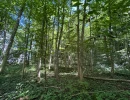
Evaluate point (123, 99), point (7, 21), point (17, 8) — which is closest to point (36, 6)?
point (17, 8)

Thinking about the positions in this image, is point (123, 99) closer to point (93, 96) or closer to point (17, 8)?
point (93, 96)

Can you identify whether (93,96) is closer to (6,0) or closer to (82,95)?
(82,95)

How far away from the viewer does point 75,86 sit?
4.41 meters

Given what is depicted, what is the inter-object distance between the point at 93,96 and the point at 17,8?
7.31m

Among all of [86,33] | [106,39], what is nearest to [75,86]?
[106,39]

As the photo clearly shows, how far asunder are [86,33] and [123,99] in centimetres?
805

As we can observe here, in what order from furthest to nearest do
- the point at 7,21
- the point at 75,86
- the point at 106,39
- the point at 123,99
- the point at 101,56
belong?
the point at 7,21 < the point at 101,56 < the point at 106,39 < the point at 75,86 < the point at 123,99

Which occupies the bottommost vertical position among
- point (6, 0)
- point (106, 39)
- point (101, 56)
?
point (101, 56)

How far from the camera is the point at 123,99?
132 inches

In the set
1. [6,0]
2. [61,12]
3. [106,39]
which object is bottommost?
[106,39]

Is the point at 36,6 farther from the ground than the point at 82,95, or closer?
farther from the ground

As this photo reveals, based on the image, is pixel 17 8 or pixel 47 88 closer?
pixel 47 88

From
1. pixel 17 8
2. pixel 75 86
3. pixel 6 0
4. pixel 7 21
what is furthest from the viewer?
pixel 7 21

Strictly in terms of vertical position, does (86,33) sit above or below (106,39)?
above
